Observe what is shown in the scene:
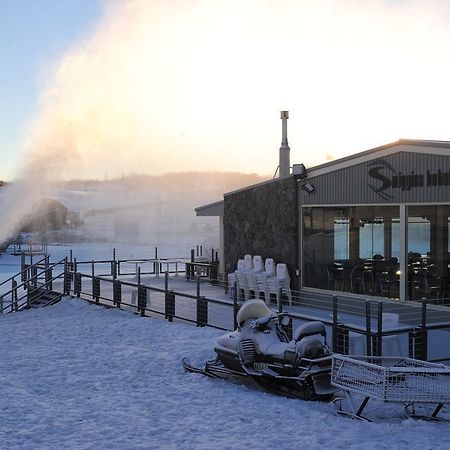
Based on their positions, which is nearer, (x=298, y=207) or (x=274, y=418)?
(x=274, y=418)

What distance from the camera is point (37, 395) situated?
8320 millimetres

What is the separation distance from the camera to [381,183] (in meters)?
13.9

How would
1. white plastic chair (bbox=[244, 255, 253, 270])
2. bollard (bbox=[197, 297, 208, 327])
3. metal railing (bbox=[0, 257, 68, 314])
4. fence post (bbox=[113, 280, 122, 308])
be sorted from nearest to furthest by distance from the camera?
bollard (bbox=[197, 297, 208, 327]), fence post (bbox=[113, 280, 122, 308]), white plastic chair (bbox=[244, 255, 253, 270]), metal railing (bbox=[0, 257, 68, 314])

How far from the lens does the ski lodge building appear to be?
13.0m

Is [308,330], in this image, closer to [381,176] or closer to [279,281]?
[381,176]

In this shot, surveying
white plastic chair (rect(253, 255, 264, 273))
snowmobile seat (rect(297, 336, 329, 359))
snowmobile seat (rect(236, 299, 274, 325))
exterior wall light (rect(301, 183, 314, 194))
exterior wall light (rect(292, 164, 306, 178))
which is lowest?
snowmobile seat (rect(297, 336, 329, 359))

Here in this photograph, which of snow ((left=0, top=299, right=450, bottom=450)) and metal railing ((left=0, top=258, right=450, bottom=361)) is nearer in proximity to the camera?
snow ((left=0, top=299, right=450, bottom=450))

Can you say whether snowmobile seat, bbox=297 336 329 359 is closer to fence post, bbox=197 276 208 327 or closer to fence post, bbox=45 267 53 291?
fence post, bbox=197 276 208 327

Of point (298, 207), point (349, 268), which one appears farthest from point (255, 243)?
point (349, 268)

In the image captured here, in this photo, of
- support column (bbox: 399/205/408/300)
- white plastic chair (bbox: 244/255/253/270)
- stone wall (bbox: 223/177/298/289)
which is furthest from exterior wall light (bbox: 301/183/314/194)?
support column (bbox: 399/205/408/300)

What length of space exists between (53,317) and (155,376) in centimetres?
781

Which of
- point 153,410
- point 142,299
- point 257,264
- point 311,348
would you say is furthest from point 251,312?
point 257,264

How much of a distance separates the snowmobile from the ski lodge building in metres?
5.29

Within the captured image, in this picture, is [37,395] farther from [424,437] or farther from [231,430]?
[424,437]
